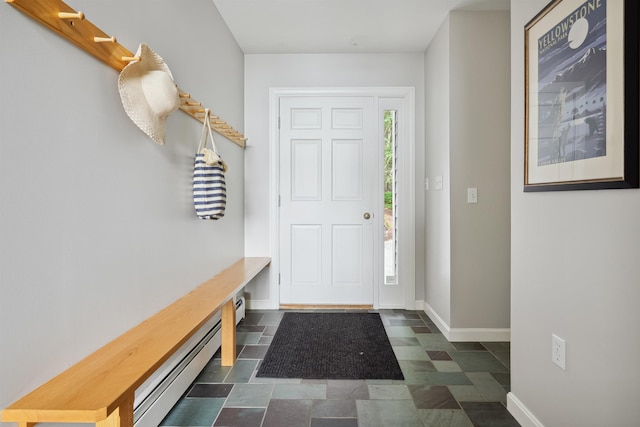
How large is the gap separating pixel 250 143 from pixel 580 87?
270 centimetres

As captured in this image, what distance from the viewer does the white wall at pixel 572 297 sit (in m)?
1.09

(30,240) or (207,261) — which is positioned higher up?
(30,240)

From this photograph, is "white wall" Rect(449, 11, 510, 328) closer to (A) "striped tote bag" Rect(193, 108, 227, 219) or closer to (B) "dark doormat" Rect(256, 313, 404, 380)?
(B) "dark doormat" Rect(256, 313, 404, 380)

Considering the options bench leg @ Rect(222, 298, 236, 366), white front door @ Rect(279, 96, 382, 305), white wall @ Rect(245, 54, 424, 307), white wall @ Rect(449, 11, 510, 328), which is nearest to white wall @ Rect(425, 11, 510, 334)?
white wall @ Rect(449, 11, 510, 328)

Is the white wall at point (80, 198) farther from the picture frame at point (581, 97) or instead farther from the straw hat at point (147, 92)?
the picture frame at point (581, 97)

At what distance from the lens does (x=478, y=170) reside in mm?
2670

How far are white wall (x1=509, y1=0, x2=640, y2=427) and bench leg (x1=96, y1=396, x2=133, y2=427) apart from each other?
154cm

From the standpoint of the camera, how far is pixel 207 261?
2332 mm

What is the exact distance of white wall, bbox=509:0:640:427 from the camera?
43.0 inches

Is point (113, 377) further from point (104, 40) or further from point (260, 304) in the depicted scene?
point (260, 304)

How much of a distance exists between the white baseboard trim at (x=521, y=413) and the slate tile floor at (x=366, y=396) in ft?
0.11

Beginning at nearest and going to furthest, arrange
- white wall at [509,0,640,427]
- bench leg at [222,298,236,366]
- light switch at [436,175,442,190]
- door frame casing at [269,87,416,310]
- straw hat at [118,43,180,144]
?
white wall at [509,0,640,427] → straw hat at [118,43,180,144] → bench leg at [222,298,236,366] → light switch at [436,175,442,190] → door frame casing at [269,87,416,310]

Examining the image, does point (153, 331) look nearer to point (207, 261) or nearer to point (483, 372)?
point (207, 261)

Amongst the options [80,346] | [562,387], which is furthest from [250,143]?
[562,387]
